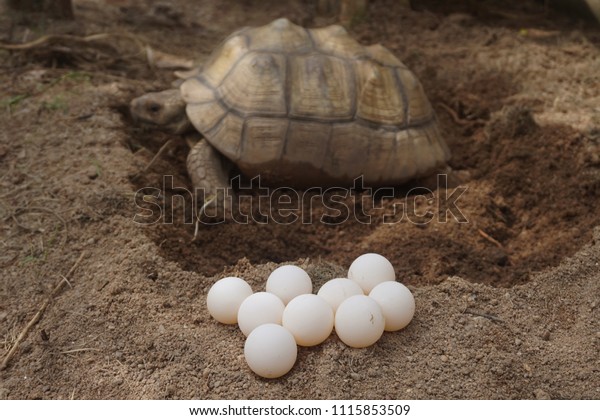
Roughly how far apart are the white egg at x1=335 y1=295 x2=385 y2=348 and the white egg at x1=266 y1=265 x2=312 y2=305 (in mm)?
203

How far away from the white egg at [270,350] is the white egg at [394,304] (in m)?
0.37

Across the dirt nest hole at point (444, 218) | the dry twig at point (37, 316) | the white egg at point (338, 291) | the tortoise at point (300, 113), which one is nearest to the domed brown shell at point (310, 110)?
the tortoise at point (300, 113)

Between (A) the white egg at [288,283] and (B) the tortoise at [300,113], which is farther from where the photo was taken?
(B) the tortoise at [300,113]

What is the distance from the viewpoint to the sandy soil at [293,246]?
239 centimetres

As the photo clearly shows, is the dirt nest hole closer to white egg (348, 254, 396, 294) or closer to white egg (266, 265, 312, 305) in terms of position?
white egg (348, 254, 396, 294)

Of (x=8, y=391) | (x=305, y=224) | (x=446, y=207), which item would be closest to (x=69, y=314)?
(x=8, y=391)

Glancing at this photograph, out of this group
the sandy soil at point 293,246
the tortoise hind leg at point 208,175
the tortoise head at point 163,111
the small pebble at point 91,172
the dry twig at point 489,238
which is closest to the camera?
the sandy soil at point 293,246

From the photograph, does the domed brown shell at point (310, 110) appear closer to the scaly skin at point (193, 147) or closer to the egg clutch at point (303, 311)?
the scaly skin at point (193, 147)

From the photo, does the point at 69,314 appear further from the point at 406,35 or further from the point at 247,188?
the point at 406,35

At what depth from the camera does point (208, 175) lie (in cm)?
356

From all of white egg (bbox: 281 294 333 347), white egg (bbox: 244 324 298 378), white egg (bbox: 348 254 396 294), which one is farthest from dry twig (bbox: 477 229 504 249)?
white egg (bbox: 244 324 298 378)

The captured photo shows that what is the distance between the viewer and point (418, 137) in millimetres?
3795

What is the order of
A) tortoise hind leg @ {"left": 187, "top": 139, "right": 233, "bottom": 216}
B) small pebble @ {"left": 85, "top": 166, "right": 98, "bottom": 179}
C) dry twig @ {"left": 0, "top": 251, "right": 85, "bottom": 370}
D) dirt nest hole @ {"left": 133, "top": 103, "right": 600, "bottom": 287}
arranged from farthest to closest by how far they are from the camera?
tortoise hind leg @ {"left": 187, "top": 139, "right": 233, "bottom": 216}
small pebble @ {"left": 85, "top": 166, "right": 98, "bottom": 179}
dirt nest hole @ {"left": 133, "top": 103, "right": 600, "bottom": 287}
dry twig @ {"left": 0, "top": 251, "right": 85, "bottom": 370}

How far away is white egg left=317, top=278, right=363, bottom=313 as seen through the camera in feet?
8.09
